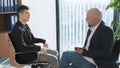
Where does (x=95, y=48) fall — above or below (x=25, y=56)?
above

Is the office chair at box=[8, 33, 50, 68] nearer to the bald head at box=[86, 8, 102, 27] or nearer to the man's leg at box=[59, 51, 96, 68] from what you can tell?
the man's leg at box=[59, 51, 96, 68]

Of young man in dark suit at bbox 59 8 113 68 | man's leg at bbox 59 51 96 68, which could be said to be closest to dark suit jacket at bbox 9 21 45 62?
man's leg at bbox 59 51 96 68

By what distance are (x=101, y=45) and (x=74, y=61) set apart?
1.50ft

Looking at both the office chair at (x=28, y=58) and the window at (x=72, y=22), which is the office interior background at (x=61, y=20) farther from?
the office chair at (x=28, y=58)

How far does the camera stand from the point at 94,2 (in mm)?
4230

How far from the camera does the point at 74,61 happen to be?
9.36 feet

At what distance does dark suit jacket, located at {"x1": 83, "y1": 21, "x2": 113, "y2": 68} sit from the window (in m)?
1.70

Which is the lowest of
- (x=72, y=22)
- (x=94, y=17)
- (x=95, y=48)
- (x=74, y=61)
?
(x=74, y=61)

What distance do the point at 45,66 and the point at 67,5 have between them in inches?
74.0

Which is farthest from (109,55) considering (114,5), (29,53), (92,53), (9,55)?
(9,55)

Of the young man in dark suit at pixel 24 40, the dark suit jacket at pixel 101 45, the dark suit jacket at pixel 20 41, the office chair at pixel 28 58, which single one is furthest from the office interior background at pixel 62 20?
the dark suit jacket at pixel 101 45

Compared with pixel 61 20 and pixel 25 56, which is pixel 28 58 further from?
pixel 61 20

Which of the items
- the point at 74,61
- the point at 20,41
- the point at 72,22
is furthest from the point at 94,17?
the point at 72,22

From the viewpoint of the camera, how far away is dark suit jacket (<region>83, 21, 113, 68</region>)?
256 cm
